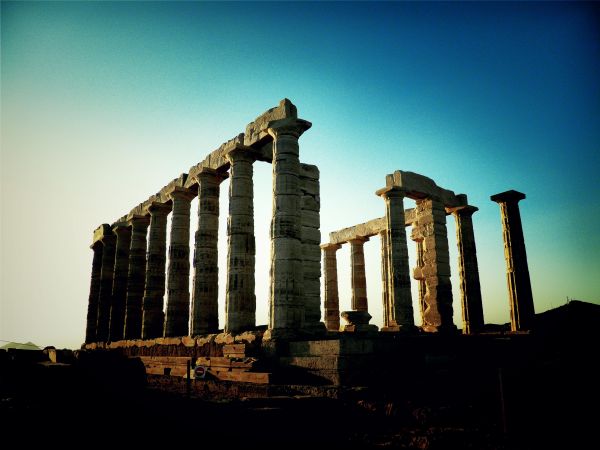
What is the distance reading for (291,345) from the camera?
1142 cm

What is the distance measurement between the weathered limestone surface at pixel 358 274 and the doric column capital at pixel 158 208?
12.8 meters

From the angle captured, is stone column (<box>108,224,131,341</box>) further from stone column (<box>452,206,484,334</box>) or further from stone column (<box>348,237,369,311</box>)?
stone column (<box>452,206,484,334</box>)

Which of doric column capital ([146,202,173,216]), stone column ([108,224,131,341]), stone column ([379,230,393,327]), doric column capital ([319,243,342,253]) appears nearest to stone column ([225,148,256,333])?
doric column capital ([146,202,173,216])

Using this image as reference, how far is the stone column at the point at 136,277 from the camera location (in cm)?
2219

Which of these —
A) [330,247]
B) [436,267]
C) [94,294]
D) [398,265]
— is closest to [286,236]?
[398,265]

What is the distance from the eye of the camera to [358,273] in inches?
1084

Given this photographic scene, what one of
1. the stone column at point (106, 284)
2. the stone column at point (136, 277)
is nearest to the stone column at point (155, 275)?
the stone column at point (136, 277)

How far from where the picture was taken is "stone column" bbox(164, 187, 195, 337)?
18.3m

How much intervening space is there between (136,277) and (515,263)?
66.9 feet

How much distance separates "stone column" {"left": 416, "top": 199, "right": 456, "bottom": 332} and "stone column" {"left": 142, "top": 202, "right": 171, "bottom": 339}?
13.8 meters

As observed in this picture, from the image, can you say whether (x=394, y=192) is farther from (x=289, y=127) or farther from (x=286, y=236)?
(x=286, y=236)

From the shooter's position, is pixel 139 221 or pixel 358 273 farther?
pixel 358 273

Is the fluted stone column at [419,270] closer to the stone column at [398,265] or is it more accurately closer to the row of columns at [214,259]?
the stone column at [398,265]

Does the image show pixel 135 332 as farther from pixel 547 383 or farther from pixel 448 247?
pixel 547 383
